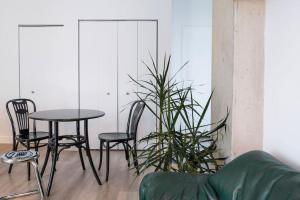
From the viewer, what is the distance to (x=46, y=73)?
5141 millimetres

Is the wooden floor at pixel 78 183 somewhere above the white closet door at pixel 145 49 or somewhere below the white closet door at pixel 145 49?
below

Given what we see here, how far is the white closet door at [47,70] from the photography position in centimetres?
508

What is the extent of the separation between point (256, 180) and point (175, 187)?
45 cm

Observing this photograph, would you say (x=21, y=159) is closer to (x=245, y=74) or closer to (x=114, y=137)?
(x=114, y=137)

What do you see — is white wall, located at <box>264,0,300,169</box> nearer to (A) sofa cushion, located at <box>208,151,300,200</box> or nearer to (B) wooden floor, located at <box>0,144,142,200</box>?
(A) sofa cushion, located at <box>208,151,300,200</box>

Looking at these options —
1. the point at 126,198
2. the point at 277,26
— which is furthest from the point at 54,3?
the point at 277,26

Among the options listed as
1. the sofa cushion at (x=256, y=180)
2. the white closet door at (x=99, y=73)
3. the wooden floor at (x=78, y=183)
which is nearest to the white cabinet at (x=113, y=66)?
the white closet door at (x=99, y=73)

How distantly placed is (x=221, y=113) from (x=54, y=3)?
11.8ft

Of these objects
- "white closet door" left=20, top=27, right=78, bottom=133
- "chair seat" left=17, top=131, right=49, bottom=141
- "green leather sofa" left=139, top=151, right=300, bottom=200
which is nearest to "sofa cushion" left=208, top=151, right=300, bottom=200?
"green leather sofa" left=139, top=151, right=300, bottom=200

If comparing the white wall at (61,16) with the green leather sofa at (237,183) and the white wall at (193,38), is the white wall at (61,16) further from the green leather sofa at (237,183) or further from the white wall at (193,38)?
the green leather sofa at (237,183)

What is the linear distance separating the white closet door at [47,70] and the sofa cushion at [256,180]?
150 inches

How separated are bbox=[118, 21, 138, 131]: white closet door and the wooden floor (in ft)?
3.42

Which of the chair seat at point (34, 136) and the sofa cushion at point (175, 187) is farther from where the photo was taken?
the chair seat at point (34, 136)

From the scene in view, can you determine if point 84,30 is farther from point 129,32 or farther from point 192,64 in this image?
point 192,64
